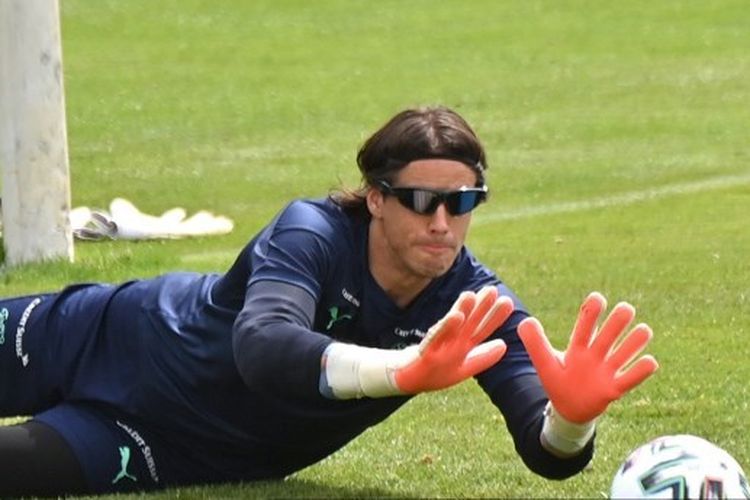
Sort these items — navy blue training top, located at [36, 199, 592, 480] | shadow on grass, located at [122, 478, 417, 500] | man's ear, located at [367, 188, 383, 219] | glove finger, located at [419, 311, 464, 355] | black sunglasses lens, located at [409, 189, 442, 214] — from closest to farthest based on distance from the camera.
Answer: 1. glove finger, located at [419, 311, 464, 355]
2. navy blue training top, located at [36, 199, 592, 480]
3. black sunglasses lens, located at [409, 189, 442, 214]
4. man's ear, located at [367, 188, 383, 219]
5. shadow on grass, located at [122, 478, 417, 500]

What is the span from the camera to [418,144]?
593 cm

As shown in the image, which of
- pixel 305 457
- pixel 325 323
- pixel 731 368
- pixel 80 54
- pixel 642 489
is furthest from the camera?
pixel 80 54

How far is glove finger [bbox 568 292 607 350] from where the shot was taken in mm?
5371

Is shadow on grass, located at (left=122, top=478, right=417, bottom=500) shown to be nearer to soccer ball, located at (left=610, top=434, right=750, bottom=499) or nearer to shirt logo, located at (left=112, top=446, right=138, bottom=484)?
shirt logo, located at (left=112, top=446, right=138, bottom=484)

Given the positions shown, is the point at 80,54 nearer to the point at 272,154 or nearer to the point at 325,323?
the point at 272,154

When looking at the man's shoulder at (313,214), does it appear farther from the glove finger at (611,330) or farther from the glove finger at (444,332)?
the glove finger at (611,330)

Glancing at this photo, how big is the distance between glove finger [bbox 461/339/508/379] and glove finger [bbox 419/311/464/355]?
0.36ft

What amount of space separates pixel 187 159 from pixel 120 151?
969 mm

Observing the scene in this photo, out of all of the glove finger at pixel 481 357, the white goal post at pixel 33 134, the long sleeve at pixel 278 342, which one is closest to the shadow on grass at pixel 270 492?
the long sleeve at pixel 278 342

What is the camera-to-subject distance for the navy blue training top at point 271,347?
5719 mm

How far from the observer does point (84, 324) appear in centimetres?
671

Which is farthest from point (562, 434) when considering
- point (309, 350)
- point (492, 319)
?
point (309, 350)

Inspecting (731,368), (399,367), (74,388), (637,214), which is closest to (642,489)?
(399,367)

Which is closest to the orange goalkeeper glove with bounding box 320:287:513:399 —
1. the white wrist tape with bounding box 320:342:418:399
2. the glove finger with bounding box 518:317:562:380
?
the white wrist tape with bounding box 320:342:418:399
